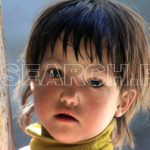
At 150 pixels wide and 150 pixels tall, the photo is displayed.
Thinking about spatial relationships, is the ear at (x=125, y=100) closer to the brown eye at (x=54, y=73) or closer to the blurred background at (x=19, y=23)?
the brown eye at (x=54, y=73)

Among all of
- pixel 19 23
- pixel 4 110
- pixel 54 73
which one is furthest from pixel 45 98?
pixel 19 23

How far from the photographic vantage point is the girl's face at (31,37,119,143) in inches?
26.2

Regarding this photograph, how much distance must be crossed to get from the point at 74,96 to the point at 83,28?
15cm

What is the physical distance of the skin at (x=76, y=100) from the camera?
665 millimetres

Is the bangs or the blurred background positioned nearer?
the bangs

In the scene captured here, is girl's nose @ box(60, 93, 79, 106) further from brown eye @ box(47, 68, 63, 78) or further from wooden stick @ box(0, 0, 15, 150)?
wooden stick @ box(0, 0, 15, 150)

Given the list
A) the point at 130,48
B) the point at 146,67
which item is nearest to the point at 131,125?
the point at 146,67

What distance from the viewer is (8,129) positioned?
87cm

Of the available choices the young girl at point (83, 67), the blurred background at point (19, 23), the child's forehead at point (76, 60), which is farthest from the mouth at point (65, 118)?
the blurred background at point (19, 23)

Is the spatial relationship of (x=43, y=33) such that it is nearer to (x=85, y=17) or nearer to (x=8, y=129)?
(x=85, y=17)

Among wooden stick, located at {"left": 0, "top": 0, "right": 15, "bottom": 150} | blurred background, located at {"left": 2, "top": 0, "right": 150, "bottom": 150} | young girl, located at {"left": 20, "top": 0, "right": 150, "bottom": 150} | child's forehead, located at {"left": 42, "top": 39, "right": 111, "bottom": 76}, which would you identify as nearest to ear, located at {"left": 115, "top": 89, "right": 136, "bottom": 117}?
young girl, located at {"left": 20, "top": 0, "right": 150, "bottom": 150}

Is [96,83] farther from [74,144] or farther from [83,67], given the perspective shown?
[74,144]

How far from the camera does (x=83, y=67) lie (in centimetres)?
67

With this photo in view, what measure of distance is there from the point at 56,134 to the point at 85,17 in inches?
10.8
